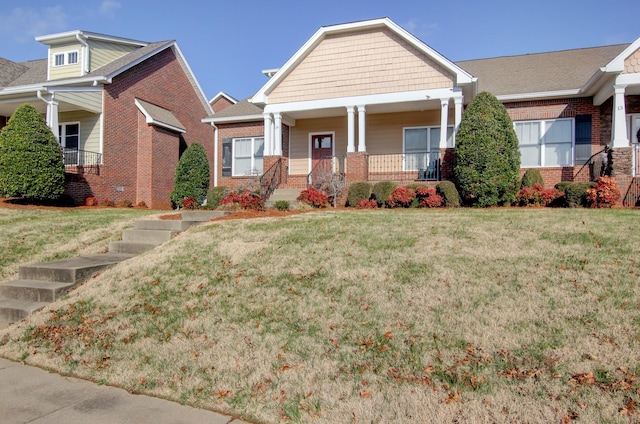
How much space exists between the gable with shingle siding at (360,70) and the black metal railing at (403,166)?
2.53 meters

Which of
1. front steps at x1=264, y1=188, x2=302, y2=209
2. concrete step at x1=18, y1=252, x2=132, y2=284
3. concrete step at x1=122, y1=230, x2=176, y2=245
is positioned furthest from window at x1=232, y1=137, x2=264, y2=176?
concrete step at x1=18, y1=252, x2=132, y2=284

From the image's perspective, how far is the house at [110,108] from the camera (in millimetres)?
18141

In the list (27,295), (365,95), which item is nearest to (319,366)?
(27,295)

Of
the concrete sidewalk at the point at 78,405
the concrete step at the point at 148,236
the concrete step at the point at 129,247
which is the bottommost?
the concrete sidewalk at the point at 78,405

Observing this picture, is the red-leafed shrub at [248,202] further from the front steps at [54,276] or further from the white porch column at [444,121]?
the white porch column at [444,121]

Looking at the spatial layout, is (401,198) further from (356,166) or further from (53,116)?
(53,116)

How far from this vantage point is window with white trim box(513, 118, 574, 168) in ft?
48.3

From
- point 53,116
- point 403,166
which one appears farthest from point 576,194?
point 53,116

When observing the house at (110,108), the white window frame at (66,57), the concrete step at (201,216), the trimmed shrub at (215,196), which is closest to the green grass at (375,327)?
the concrete step at (201,216)

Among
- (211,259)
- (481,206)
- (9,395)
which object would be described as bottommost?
(9,395)

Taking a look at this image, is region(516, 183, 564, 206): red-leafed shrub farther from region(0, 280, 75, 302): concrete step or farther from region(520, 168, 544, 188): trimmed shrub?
region(0, 280, 75, 302): concrete step

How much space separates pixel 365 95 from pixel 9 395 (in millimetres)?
13410

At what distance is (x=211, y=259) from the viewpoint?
6.96m

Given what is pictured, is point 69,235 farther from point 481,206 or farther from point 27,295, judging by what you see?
point 481,206
